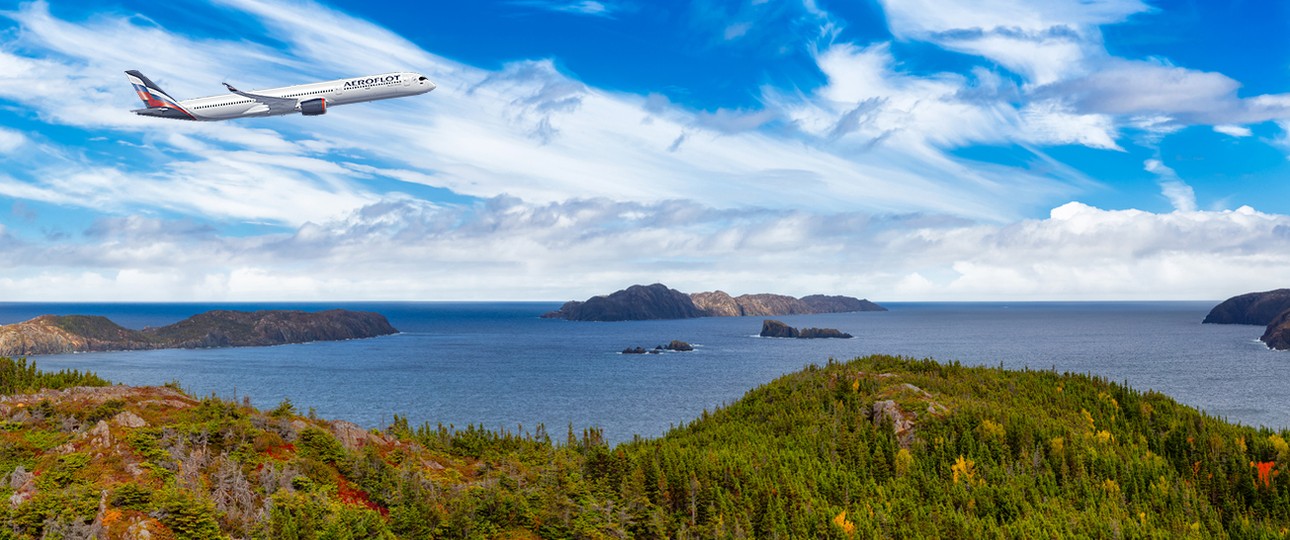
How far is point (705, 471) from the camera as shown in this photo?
1703 inches

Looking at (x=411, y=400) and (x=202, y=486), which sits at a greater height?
(x=202, y=486)

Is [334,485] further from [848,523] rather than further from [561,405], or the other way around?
[561,405]

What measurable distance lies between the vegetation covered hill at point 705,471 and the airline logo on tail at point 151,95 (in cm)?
3504

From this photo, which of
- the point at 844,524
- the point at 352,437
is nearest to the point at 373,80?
the point at 352,437

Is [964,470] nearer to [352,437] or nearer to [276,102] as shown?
[352,437]

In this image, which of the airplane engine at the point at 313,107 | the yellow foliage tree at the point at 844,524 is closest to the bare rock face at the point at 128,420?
the yellow foliage tree at the point at 844,524

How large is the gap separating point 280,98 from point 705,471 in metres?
52.9

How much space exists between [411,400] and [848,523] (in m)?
118

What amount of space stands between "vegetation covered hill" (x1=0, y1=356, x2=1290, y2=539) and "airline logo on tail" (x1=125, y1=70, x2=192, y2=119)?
35042 millimetres

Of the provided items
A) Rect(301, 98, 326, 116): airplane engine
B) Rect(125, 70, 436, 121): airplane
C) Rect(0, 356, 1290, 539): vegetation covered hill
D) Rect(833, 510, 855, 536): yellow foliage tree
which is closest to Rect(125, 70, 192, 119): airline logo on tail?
Rect(125, 70, 436, 121): airplane

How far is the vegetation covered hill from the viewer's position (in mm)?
28875

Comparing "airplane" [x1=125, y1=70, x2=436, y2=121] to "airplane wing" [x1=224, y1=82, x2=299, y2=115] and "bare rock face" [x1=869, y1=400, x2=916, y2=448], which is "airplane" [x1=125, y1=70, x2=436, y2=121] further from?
"bare rock face" [x1=869, y1=400, x2=916, y2=448]

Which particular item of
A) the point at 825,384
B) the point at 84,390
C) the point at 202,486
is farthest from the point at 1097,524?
the point at 84,390

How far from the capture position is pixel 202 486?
29.2 meters
